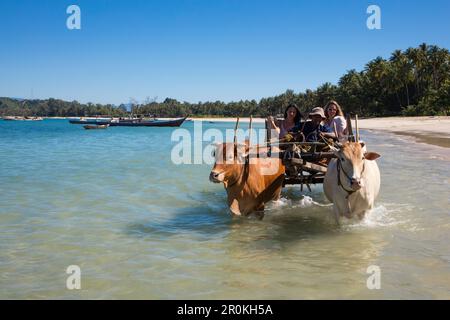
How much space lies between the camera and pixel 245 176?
26.7ft

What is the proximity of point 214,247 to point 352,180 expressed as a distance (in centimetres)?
252

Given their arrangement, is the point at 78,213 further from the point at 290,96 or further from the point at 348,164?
the point at 290,96

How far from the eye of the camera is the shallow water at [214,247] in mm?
5598

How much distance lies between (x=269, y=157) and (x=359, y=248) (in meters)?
2.67

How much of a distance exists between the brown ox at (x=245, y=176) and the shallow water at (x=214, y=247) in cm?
48

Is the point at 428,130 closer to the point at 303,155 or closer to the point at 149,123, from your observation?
the point at 303,155

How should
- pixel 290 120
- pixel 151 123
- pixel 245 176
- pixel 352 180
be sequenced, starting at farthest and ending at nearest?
pixel 151 123, pixel 290 120, pixel 245 176, pixel 352 180

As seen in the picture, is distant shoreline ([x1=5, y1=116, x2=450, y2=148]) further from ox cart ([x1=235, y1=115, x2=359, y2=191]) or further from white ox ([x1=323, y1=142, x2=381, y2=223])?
white ox ([x1=323, y1=142, x2=381, y2=223])

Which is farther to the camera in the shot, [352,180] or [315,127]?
[315,127]

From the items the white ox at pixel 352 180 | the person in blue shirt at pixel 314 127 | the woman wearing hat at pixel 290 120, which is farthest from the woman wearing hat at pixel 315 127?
the white ox at pixel 352 180

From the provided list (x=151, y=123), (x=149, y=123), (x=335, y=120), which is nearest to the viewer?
(x=335, y=120)

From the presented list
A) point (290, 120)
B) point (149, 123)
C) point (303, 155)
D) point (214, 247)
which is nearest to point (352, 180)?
point (303, 155)
